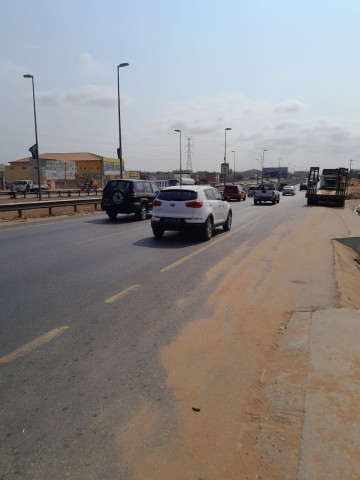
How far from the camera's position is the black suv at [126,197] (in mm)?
19469

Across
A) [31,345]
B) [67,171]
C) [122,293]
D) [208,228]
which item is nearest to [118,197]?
[208,228]

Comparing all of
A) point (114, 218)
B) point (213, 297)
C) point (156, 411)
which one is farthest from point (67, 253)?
point (114, 218)

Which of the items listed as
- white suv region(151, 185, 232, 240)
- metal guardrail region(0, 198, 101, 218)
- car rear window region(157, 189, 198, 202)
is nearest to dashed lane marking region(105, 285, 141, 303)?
white suv region(151, 185, 232, 240)

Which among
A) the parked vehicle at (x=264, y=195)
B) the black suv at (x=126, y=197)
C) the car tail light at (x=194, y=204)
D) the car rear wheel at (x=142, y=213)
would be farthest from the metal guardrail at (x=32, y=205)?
the parked vehicle at (x=264, y=195)

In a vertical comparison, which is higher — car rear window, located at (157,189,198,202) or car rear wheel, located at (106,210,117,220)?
car rear window, located at (157,189,198,202)

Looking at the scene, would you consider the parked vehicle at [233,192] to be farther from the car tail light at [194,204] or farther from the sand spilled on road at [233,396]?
the sand spilled on road at [233,396]

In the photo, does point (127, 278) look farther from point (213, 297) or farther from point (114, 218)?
point (114, 218)

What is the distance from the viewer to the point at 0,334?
5070 mm

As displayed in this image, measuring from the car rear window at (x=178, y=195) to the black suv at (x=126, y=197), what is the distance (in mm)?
6291

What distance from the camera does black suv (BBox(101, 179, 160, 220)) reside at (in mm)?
19469

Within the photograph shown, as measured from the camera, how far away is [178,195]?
13195 mm

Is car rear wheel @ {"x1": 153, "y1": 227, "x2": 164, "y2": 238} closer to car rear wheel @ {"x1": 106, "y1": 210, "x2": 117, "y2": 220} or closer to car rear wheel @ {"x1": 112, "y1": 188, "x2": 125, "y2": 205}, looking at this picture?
car rear wheel @ {"x1": 112, "y1": 188, "x2": 125, "y2": 205}

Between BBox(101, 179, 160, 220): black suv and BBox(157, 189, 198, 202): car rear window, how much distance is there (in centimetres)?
629

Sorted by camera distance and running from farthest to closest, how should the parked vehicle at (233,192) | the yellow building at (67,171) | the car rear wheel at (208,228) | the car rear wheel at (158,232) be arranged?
the yellow building at (67,171)
the parked vehicle at (233,192)
the car rear wheel at (158,232)
the car rear wheel at (208,228)
